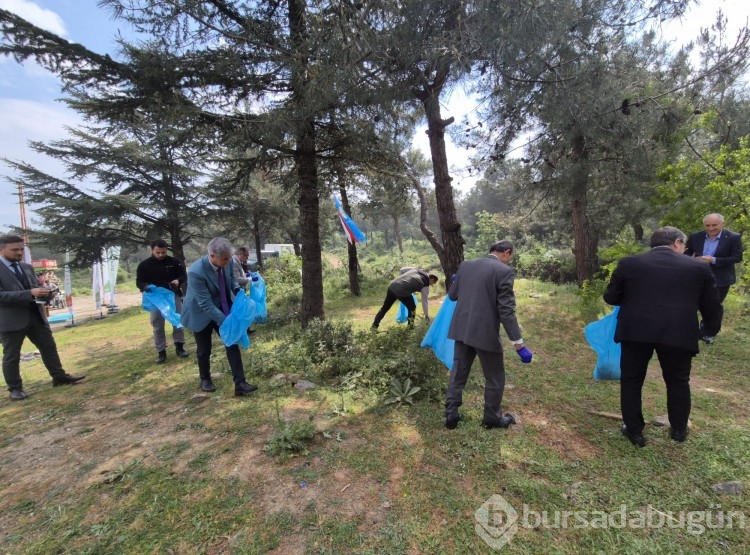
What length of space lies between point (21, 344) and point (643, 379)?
651cm

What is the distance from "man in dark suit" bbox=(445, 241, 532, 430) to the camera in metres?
2.88

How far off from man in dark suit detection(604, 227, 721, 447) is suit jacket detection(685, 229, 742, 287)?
2658 mm

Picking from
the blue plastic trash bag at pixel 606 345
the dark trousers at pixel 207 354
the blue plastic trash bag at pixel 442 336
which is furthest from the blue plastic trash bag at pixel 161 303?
the blue plastic trash bag at pixel 606 345

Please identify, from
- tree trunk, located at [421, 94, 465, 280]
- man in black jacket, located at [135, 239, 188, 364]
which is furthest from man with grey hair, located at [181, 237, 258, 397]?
tree trunk, located at [421, 94, 465, 280]

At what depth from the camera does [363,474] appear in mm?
2455

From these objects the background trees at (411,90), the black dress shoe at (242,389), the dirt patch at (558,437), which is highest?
the background trees at (411,90)

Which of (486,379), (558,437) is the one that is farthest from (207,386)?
(558,437)

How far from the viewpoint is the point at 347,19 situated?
10.4ft

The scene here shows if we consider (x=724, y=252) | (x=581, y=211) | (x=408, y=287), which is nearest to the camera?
(x=724, y=252)

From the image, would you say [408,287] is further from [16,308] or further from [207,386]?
[16,308]

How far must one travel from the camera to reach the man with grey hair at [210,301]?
3.55m

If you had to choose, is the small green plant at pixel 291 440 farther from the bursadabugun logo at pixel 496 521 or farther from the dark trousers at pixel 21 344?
the dark trousers at pixel 21 344

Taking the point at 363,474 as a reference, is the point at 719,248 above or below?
above

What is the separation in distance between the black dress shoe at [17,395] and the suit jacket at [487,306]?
528 cm
